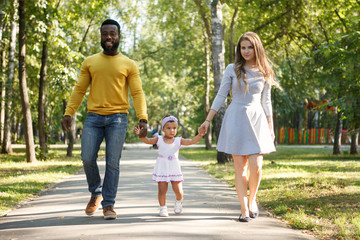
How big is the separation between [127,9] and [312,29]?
10242 mm

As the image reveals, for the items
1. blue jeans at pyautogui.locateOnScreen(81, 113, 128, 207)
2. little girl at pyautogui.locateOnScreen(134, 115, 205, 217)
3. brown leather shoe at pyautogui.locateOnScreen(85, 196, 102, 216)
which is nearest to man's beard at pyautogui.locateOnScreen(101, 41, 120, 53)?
blue jeans at pyautogui.locateOnScreen(81, 113, 128, 207)

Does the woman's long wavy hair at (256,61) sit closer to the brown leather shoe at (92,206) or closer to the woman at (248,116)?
the woman at (248,116)

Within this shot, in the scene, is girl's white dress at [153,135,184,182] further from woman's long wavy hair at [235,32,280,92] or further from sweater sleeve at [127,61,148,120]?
woman's long wavy hair at [235,32,280,92]

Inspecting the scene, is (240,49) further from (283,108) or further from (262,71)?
(283,108)

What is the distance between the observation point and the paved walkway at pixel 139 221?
17.1ft

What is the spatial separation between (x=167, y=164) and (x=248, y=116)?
1194mm

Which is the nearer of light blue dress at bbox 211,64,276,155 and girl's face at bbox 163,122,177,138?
light blue dress at bbox 211,64,276,155

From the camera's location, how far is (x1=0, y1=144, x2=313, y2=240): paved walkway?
17.1 feet

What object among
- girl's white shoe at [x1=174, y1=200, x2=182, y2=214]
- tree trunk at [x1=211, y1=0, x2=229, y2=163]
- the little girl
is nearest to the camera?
the little girl

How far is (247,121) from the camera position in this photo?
615cm

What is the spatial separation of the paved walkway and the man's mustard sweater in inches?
50.4

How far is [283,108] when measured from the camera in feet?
143

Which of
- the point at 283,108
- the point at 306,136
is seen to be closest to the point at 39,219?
the point at 283,108

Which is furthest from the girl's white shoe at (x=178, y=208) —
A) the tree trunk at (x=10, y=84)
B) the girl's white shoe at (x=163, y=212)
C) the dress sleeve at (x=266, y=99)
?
the tree trunk at (x=10, y=84)
